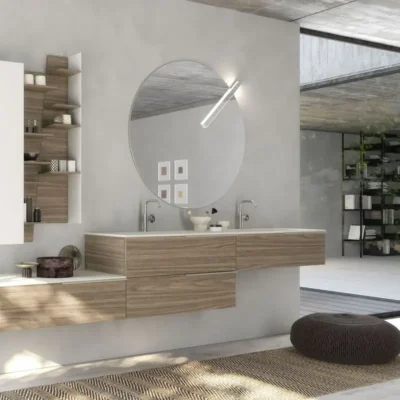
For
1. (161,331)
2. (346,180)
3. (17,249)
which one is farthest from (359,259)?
(17,249)

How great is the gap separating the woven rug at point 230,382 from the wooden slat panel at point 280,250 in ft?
2.17

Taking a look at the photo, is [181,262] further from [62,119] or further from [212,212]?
[62,119]

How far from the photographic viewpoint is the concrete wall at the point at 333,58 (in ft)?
19.7

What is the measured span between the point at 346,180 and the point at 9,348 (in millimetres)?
3119

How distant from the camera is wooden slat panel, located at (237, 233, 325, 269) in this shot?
4.84 metres

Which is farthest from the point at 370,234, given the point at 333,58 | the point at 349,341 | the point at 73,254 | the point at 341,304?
the point at 73,254

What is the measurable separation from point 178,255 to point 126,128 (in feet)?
3.38

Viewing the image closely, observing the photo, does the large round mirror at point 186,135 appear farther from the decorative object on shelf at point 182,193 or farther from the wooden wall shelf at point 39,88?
the wooden wall shelf at point 39,88

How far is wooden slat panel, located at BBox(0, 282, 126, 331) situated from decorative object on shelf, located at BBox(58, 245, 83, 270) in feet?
1.69

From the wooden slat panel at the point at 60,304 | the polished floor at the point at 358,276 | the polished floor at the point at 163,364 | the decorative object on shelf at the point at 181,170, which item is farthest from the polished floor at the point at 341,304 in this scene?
the wooden slat panel at the point at 60,304

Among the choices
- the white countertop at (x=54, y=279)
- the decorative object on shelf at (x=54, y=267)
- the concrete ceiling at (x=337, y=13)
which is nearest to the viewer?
the white countertop at (x=54, y=279)

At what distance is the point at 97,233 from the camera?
4.72 m

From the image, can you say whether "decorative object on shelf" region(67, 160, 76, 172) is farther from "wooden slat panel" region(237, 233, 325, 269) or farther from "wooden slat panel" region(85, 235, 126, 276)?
"wooden slat panel" region(237, 233, 325, 269)

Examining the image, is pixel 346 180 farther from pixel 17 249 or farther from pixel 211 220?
pixel 17 249
